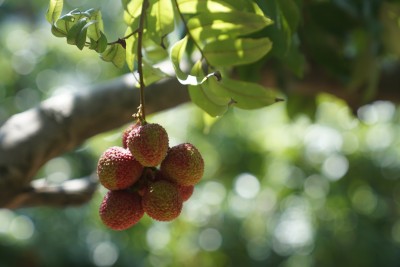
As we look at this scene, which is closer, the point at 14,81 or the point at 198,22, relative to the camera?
the point at 198,22

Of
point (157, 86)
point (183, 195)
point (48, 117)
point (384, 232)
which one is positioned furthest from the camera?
point (384, 232)

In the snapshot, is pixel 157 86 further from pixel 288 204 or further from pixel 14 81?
pixel 14 81

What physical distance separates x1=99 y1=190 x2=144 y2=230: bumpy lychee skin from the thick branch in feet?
1.94

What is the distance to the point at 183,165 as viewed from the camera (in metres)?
0.98

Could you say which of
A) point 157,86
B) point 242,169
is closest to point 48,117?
point 157,86

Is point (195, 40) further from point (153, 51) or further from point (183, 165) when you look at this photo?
point (183, 165)

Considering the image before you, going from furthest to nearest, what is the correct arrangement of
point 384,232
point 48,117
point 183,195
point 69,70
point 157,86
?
point 69,70 < point 384,232 < point 157,86 < point 48,117 < point 183,195

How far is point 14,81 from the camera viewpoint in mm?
5891

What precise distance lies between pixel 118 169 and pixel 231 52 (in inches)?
15.6

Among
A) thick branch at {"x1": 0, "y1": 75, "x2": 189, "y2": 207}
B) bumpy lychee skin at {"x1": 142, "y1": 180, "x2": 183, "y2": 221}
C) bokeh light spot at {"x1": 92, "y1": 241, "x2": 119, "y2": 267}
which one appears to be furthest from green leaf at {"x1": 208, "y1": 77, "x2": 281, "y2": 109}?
bokeh light spot at {"x1": 92, "y1": 241, "x2": 119, "y2": 267}

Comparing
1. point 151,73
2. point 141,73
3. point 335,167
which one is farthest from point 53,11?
point 335,167

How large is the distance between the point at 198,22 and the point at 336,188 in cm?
422

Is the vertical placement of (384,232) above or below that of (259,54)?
below

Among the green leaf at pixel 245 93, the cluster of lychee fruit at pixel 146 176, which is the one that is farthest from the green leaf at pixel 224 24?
the cluster of lychee fruit at pixel 146 176
